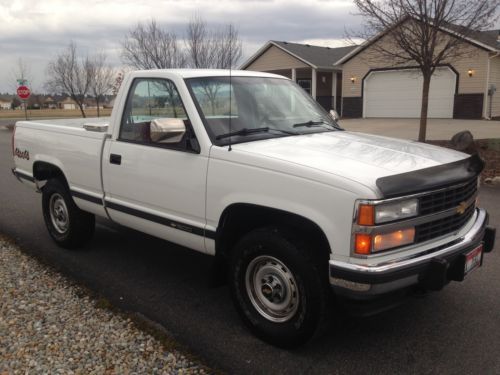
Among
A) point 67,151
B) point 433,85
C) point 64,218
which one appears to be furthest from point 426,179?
point 433,85

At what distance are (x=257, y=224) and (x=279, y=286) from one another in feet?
1.62

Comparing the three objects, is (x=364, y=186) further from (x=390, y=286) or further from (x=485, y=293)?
(x=485, y=293)

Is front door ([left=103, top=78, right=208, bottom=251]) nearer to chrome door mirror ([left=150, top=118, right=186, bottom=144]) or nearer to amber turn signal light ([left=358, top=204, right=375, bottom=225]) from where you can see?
→ chrome door mirror ([left=150, top=118, right=186, bottom=144])

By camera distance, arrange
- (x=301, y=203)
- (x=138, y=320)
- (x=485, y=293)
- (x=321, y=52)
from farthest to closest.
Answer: (x=321, y=52) → (x=485, y=293) → (x=138, y=320) → (x=301, y=203)

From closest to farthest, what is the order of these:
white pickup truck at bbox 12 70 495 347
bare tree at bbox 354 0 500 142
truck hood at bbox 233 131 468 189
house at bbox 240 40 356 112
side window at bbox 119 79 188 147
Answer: white pickup truck at bbox 12 70 495 347 < truck hood at bbox 233 131 468 189 < side window at bbox 119 79 188 147 < bare tree at bbox 354 0 500 142 < house at bbox 240 40 356 112

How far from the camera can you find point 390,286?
109 inches

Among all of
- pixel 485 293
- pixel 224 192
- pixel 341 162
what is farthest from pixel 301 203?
pixel 485 293

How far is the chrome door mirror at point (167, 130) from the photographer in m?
3.45

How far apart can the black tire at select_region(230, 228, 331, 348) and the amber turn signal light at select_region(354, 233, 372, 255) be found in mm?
356


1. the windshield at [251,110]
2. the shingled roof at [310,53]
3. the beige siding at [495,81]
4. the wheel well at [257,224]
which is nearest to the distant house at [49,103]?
the shingled roof at [310,53]

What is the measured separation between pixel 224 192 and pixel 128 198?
48.3 inches

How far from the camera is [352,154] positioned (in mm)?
3291

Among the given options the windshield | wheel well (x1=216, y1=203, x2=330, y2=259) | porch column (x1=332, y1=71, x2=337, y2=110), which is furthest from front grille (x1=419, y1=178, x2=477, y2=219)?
porch column (x1=332, y1=71, x2=337, y2=110)

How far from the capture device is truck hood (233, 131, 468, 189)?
2.92m
